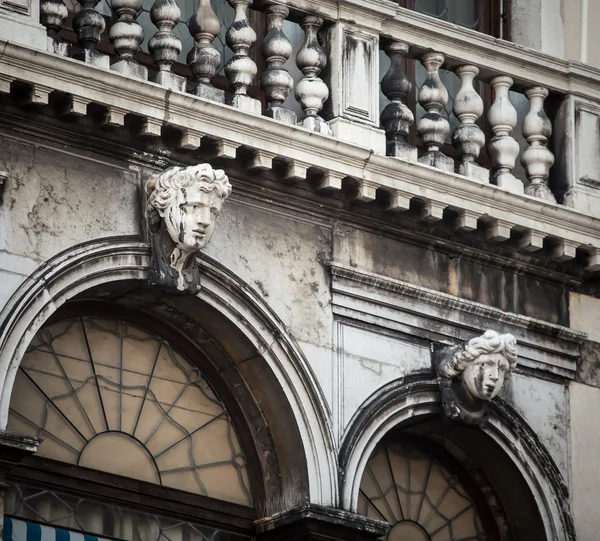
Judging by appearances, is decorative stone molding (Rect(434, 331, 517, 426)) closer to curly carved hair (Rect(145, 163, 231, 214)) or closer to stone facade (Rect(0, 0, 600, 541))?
stone facade (Rect(0, 0, 600, 541))

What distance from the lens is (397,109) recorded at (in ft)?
47.0

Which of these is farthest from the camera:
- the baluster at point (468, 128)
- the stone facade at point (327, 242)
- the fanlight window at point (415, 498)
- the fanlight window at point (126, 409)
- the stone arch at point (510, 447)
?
the baluster at point (468, 128)

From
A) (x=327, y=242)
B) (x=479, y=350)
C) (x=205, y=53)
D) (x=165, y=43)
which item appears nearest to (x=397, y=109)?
(x=327, y=242)

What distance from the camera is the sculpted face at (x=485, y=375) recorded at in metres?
14.0

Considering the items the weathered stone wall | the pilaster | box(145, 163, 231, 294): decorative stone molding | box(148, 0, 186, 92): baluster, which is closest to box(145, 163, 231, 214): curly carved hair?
box(145, 163, 231, 294): decorative stone molding

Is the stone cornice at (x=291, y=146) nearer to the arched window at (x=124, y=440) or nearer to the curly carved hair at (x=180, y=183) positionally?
the curly carved hair at (x=180, y=183)

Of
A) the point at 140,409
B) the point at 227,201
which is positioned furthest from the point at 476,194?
the point at 140,409

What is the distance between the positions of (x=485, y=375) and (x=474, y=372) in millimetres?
79

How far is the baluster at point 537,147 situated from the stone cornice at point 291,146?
312 millimetres

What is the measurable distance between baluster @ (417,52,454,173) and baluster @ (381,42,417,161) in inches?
4.8

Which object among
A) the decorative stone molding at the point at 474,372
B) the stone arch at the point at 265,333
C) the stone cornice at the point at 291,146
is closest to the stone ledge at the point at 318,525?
the stone arch at the point at 265,333

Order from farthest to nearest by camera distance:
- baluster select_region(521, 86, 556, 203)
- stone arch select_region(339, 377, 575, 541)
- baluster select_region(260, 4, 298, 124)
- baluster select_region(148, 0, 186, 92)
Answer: baluster select_region(521, 86, 556, 203)
stone arch select_region(339, 377, 575, 541)
baluster select_region(260, 4, 298, 124)
baluster select_region(148, 0, 186, 92)

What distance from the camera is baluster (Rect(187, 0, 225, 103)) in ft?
43.9

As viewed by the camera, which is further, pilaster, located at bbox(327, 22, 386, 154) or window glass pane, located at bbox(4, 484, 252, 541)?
pilaster, located at bbox(327, 22, 386, 154)
